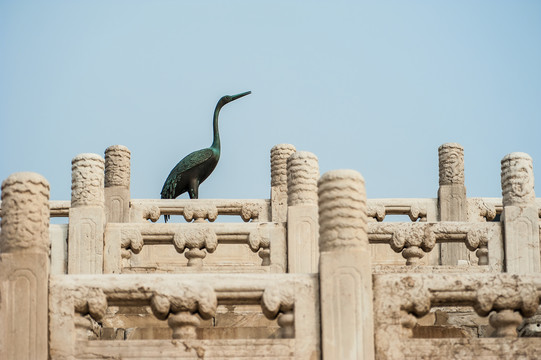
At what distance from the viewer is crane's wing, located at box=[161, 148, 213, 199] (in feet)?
59.7

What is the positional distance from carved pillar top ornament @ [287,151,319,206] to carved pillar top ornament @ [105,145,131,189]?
3.94m

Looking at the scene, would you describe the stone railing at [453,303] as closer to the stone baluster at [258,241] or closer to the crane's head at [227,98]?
the stone baluster at [258,241]

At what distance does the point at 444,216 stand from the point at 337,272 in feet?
23.7

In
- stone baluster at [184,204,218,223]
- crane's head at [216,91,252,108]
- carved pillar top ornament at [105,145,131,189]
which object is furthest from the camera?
crane's head at [216,91,252,108]

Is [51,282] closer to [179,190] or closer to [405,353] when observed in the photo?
[405,353]

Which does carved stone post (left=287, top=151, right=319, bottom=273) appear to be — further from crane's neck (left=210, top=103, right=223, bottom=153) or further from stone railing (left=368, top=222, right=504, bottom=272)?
crane's neck (left=210, top=103, right=223, bottom=153)

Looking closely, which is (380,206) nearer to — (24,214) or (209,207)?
(209,207)

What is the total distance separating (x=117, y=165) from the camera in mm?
16844

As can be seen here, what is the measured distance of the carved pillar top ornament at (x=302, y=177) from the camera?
13.0 meters

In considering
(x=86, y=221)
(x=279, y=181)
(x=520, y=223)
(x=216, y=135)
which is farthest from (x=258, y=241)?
(x=216, y=135)

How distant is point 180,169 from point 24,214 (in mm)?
9093

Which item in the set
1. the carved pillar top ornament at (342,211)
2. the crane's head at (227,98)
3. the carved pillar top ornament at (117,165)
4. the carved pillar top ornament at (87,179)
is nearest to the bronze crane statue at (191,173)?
the crane's head at (227,98)

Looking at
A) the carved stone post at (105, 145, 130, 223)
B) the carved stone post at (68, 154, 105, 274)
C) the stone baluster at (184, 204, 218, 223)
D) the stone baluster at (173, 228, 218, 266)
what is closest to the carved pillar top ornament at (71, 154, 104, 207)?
the carved stone post at (68, 154, 105, 274)

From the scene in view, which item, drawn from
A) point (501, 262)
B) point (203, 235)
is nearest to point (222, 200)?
point (203, 235)
